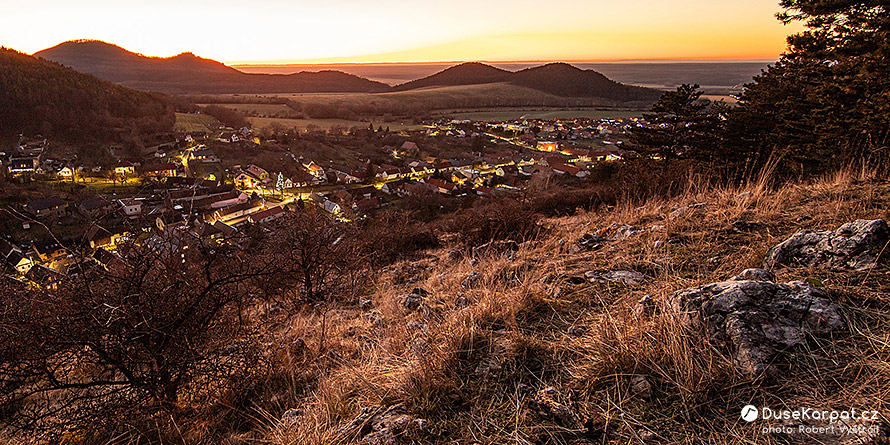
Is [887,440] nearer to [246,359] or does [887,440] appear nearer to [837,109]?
[246,359]

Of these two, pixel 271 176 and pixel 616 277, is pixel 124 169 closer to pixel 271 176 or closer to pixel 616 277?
pixel 271 176

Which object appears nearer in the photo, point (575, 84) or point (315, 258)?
point (315, 258)

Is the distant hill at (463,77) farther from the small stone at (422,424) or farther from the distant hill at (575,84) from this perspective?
the small stone at (422,424)

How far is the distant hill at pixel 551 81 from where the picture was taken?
130 metres

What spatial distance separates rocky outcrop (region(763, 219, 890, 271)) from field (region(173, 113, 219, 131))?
97.9 m

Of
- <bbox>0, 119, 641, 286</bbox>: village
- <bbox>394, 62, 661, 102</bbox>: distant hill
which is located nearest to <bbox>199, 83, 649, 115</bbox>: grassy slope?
<bbox>394, 62, 661, 102</bbox>: distant hill

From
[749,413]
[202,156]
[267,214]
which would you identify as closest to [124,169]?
[202,156]

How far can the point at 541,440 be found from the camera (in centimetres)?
160

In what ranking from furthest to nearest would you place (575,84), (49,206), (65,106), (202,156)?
(575,84) < (65,106) < (202,156) < (49,206)

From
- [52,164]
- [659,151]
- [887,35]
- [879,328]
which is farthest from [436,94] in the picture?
[879,328]

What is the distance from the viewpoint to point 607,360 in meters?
1.88

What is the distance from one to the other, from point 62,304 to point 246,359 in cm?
161

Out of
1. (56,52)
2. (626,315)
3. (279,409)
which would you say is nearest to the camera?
(626,315)

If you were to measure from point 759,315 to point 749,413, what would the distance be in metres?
0.63
